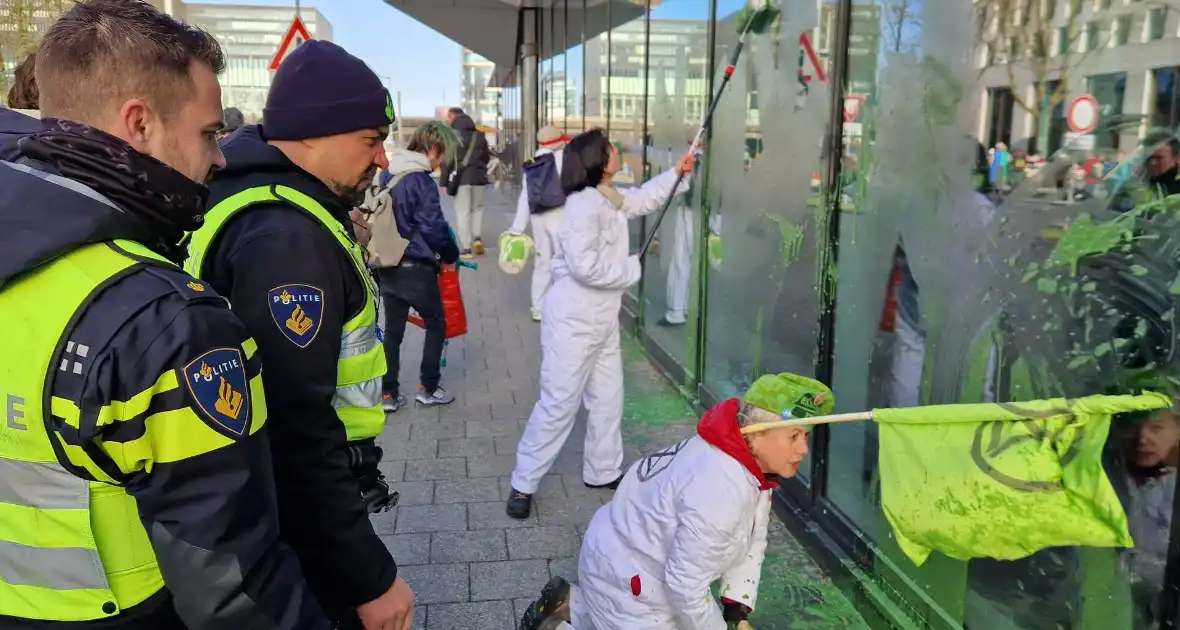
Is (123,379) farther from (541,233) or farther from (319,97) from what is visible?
(541,233)

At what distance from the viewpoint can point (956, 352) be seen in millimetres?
2979

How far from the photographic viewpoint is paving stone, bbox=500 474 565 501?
4516mm

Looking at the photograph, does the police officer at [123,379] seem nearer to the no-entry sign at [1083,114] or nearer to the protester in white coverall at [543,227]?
the no-entry sign at [1083,114]

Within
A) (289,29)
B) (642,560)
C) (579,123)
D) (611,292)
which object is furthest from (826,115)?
(579,123)

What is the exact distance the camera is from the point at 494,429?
221 inches

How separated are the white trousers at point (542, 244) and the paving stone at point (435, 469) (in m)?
2.73

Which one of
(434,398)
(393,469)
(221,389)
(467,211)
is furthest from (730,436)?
(467,211)

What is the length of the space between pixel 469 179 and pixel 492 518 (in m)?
8.12

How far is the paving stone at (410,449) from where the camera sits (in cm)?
507

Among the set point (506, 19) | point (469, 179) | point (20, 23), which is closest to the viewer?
point (20, 23)

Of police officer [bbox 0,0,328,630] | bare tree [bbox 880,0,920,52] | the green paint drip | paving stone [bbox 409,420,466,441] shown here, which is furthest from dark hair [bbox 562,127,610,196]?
police officer [bbox 0,0,328,630]

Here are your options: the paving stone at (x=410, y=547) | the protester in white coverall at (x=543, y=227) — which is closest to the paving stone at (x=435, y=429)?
the paving stone at (x=410, y=547)

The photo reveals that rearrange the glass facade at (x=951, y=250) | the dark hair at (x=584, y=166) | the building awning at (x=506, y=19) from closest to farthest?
the glass facade at (x=951, y=250) < the dark hair at (x=584, y=166) < the building awning at (x=506, y=19)

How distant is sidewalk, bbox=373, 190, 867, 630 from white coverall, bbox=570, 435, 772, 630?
74cm
